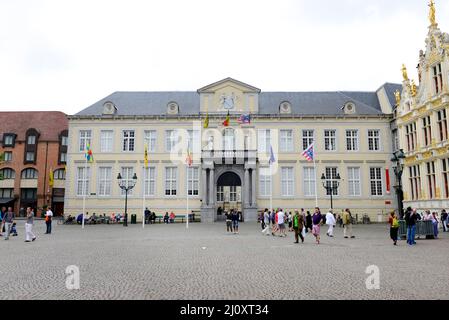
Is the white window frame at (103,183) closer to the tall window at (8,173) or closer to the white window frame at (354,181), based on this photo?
the tall window at (8,173)

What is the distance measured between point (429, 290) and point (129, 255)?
984cm

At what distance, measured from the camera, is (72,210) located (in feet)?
143

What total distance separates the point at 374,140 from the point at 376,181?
486 centimetres

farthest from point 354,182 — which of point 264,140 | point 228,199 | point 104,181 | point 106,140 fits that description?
point 106,140

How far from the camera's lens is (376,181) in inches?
1697

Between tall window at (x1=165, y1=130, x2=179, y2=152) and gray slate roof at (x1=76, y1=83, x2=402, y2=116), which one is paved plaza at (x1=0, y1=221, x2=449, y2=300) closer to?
tall window at (x1=165, y1=130, x2=179, y2=152)

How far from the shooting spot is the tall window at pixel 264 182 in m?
43.2

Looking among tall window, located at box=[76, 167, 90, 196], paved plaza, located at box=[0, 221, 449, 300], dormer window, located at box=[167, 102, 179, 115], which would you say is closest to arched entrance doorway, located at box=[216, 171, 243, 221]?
dormer window, located at box=[167, 102, 179, 115]

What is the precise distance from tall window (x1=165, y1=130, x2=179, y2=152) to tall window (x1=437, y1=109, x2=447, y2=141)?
2701 centimetres

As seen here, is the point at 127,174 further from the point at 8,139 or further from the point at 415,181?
the point at 415,181

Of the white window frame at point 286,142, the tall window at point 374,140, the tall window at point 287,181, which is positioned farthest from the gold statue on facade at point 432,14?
the tall window at point 287,181

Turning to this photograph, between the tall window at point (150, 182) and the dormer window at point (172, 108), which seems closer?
the tall window at point (150, 182)

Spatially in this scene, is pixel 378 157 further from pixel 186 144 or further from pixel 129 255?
pixel 129 255
